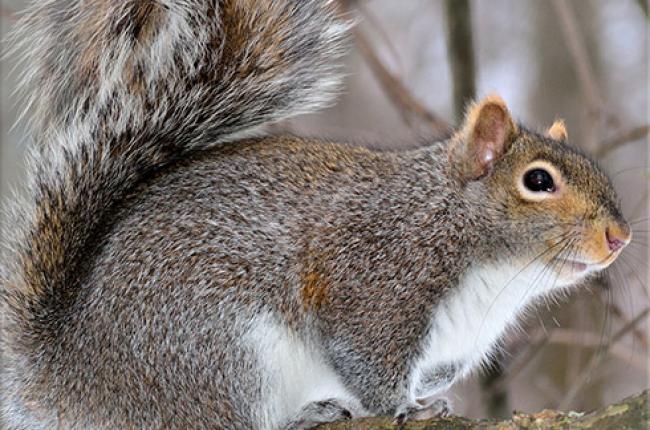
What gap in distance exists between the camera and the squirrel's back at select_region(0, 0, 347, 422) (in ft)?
8.89

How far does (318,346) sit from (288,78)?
0.81 m

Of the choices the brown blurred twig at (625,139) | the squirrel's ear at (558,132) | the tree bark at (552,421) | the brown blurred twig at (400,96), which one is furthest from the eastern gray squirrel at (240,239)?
the brown blurred twig at (400,96)

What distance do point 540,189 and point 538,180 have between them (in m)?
0.03

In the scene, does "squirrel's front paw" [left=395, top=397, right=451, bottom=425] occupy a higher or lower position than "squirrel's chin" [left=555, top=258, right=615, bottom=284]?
lower

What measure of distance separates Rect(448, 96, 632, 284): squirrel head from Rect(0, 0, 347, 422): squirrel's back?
549 millimetres

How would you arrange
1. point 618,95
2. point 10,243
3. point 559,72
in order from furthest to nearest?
point 618,95 → point 559,72 → point 10,243

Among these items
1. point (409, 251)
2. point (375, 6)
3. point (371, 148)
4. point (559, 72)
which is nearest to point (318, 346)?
point (409, 251)

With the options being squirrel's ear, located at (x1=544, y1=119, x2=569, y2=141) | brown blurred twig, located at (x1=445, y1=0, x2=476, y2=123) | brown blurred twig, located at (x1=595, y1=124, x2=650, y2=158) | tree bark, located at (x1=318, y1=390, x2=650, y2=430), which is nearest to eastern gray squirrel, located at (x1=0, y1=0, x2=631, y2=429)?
squirrel's ear, located at (x1=544, y1=119, x2=569, y2=141)

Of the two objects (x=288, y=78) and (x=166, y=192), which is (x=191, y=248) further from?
(x=288, y=78)

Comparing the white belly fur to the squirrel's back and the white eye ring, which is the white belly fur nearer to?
the squirrel's back

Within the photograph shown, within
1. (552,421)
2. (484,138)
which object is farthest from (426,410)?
(484,138)

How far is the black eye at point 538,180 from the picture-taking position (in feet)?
9.12

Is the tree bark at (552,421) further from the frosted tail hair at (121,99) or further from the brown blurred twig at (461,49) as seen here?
the brown blurred twig at (461,49)

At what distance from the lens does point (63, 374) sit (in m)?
2.63
